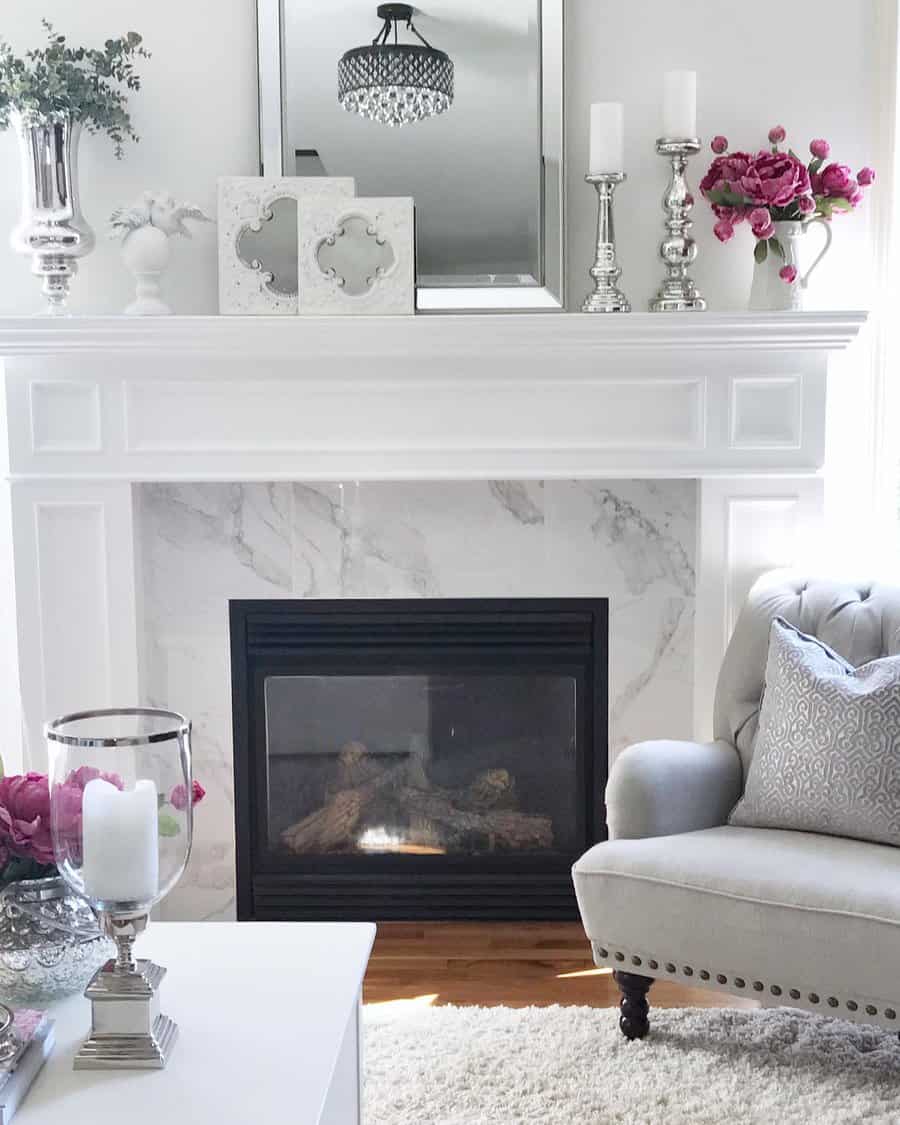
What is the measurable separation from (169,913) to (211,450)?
1.16 m

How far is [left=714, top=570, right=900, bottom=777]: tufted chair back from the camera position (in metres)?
2.64

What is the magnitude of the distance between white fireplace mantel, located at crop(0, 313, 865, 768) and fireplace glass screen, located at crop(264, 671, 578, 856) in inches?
18.8

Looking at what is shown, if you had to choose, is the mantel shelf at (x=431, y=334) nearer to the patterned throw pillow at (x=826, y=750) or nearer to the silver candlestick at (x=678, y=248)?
the silver candlestick at (x=678, y=248)

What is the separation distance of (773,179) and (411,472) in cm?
102

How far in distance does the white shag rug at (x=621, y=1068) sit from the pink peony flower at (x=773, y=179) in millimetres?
1711

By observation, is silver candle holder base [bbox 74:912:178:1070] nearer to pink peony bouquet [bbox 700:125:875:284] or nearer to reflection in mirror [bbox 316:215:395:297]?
reflection in mirror [bbox 316:215:395:297]

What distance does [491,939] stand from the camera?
308cm

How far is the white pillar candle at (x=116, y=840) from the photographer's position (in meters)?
1.45

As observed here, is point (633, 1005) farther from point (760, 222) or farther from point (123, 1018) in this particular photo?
point (760, 222)

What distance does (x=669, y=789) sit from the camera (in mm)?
2488

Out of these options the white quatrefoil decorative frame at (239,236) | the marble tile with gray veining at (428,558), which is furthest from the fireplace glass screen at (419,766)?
the white quatrefoil decorative frame at (239,236)

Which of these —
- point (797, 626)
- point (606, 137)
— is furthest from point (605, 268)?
point (797, 626)

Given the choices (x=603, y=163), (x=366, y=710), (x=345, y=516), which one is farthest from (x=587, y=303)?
(x=366, y=710)

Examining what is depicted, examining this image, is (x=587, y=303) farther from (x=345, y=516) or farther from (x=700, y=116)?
(x=345, y=516)
